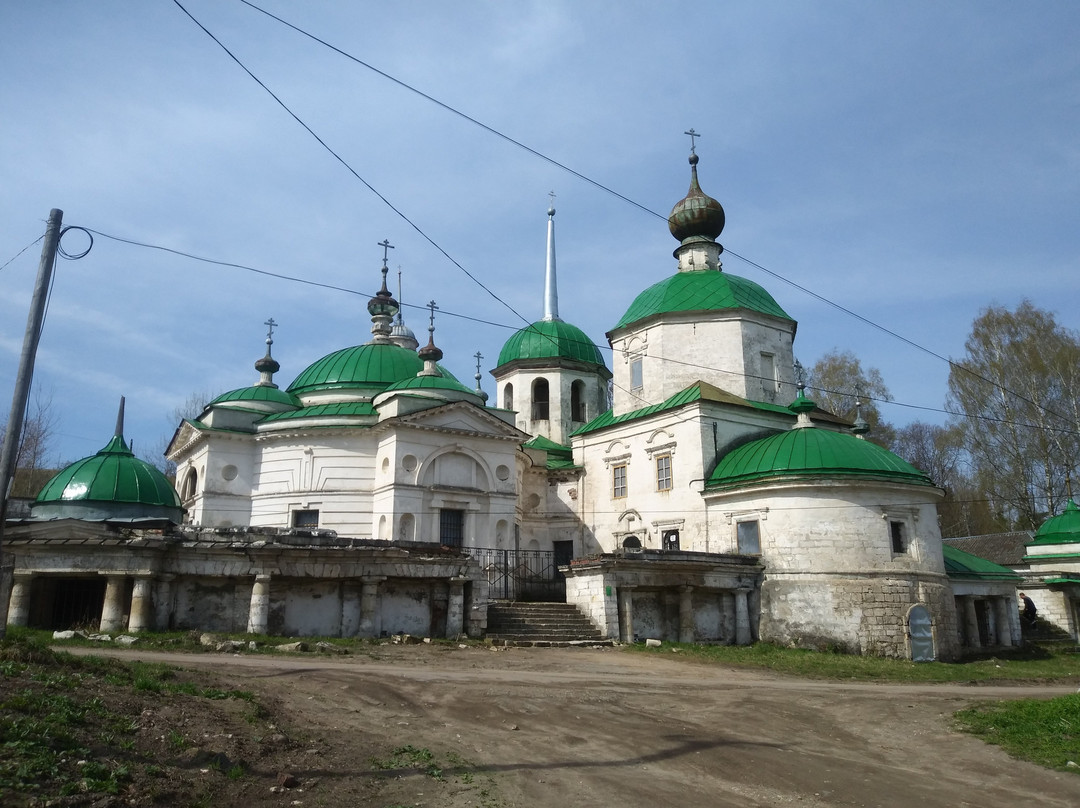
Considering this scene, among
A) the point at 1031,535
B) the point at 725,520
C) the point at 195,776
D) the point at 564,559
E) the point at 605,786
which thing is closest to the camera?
the point at 195,776

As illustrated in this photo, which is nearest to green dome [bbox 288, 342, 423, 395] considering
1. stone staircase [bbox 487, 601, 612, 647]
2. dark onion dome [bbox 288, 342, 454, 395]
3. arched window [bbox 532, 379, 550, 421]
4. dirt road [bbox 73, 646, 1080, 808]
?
dark onion dome [bbox 288, 342, 454, 395]

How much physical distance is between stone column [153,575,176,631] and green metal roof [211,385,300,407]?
13891 millimetres

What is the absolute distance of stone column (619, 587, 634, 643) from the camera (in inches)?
905

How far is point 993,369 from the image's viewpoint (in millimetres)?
39750

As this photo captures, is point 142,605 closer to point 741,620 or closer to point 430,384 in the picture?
point 430,384

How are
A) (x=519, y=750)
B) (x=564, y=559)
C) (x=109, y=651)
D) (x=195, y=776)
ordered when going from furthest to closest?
(x=564, y=559) < (x=109, y=651) < (x=519, y=750) < (x=195, y=776)

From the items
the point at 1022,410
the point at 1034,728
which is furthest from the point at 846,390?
the point at 1034,728

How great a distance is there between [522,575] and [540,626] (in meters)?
7.54

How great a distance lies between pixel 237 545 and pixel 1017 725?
15.6 metres

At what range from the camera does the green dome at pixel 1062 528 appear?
33969mm

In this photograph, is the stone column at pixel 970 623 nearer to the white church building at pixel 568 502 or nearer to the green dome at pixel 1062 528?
the white church building at pixel 568 502

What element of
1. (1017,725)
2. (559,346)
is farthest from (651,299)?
(1017,725)

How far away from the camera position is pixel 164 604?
1869 centimetres

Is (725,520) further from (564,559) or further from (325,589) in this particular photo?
(325,589)
